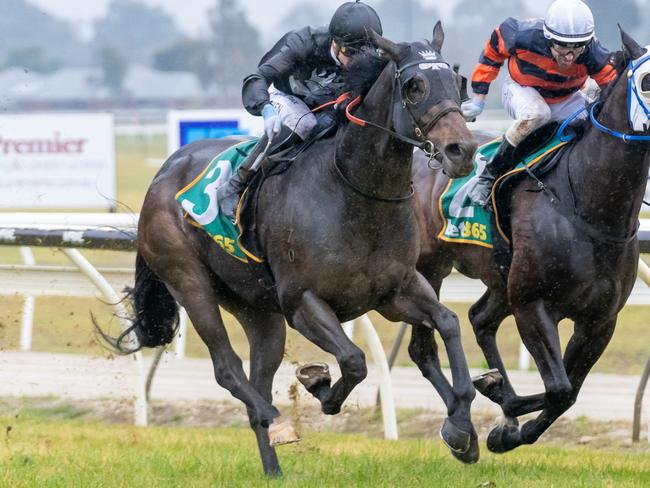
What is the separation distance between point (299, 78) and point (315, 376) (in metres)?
1.37

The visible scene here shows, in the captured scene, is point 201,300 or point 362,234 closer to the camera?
point 362,234

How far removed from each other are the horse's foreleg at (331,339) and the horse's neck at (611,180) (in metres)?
1.29

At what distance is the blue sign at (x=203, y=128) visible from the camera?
1210 cm

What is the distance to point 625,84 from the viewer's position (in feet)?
17.7

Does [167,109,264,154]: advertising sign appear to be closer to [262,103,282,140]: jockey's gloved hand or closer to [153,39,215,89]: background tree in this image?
[262,103,282,140]: jockey's gloved hand

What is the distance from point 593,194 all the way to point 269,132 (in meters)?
1.48

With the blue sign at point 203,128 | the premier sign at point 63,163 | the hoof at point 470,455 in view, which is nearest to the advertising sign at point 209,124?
the blue sign at point 203,128

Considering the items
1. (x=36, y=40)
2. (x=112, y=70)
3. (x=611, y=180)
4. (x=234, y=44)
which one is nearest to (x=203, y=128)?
(x=611, y=180)

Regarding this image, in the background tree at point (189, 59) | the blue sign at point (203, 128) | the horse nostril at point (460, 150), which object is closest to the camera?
the horse nostril at point (460, 150)

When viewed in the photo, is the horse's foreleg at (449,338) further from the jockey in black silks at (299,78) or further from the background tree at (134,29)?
the background tree at (134,29)

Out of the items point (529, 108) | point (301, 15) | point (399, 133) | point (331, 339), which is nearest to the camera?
point (399, 133)

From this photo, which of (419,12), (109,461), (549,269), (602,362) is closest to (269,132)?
(549,269)

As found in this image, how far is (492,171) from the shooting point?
6133 mm

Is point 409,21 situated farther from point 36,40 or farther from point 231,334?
point 36,40
